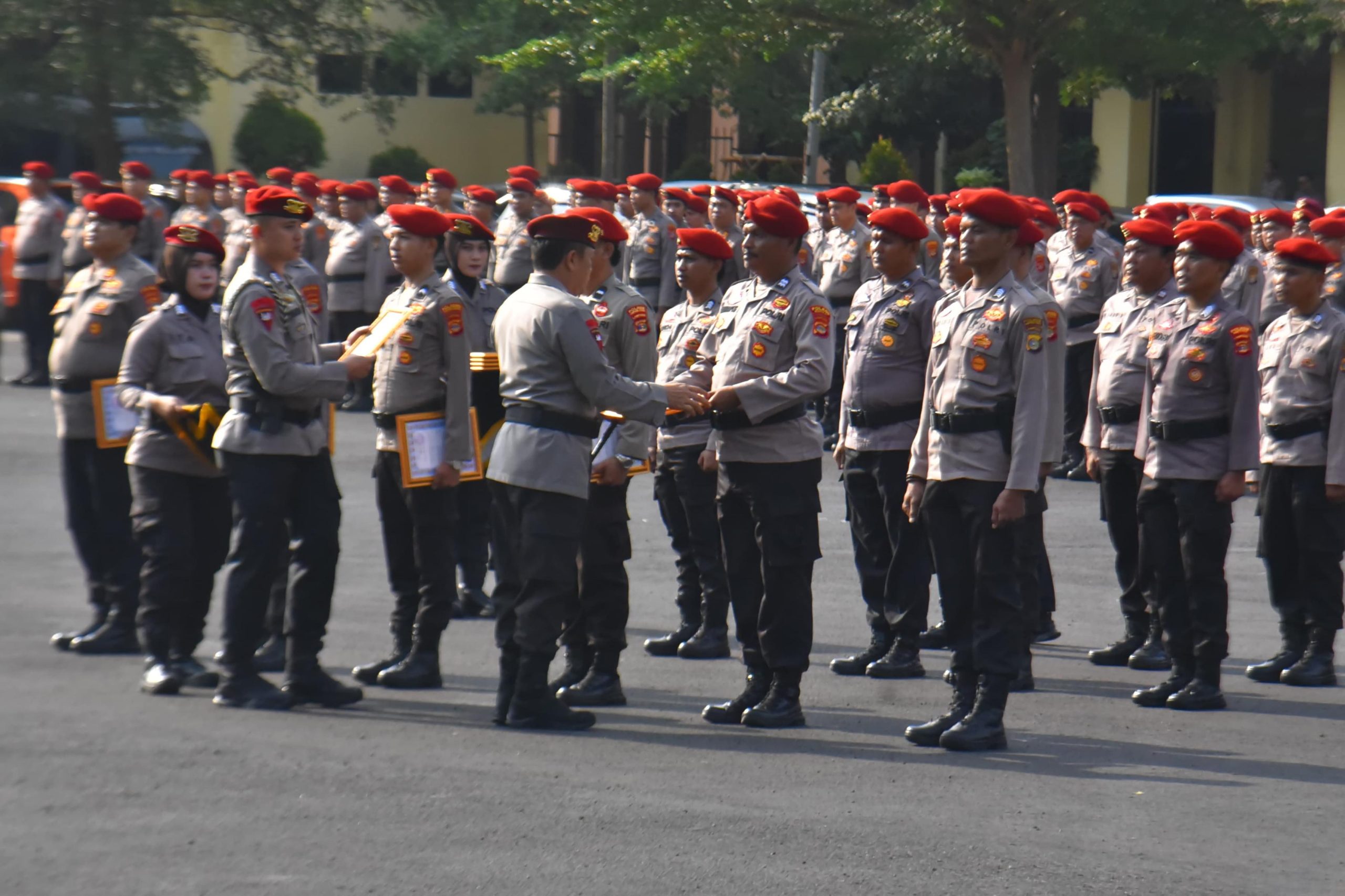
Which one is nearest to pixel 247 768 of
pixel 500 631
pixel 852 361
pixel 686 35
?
pixel 500 631

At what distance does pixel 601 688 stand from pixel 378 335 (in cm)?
162

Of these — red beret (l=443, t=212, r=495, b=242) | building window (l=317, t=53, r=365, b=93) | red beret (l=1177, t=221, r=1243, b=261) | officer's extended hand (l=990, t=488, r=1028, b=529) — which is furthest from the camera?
building window (l=317, t=53, r=365, b=93)

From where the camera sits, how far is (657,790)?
613 centimetres

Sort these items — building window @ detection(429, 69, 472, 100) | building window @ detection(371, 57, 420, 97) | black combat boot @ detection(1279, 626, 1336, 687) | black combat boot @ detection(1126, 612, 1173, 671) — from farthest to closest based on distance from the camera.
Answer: building window @ detection(429, 69, 472, 100)
building window @ detection(371, 57, 420, 97)
black combat boot @ detection(1126, 612, 1173, 671)
black combat boot @ detection(1279, 626, 1336, 687)

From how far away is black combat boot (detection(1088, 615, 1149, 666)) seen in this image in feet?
27.5

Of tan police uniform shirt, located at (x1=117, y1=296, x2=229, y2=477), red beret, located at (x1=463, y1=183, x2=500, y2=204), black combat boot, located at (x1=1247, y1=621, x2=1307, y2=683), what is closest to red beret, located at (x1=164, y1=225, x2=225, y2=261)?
tan police uniform shirt, located at (x1=117, y1=296, x2=229, y2=477)

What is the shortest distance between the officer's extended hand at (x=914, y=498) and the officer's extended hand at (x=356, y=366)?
6.88 feet

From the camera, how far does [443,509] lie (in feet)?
25.5

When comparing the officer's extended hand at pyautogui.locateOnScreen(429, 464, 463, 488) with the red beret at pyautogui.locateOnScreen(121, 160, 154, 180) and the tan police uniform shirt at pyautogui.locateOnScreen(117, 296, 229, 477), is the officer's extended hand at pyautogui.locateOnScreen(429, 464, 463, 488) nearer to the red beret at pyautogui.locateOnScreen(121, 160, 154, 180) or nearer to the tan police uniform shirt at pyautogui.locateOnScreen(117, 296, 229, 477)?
the tan police uniform shirt at pyautogui.locateOnScreen(117, 296, 229, 477)

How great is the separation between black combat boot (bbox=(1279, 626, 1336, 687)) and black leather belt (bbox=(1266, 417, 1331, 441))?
2.71 ft

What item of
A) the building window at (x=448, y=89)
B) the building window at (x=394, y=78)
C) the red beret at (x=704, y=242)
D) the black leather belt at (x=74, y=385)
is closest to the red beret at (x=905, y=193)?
the red beret at (x=704, y=242)

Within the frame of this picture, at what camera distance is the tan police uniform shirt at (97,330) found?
8305 millimetres

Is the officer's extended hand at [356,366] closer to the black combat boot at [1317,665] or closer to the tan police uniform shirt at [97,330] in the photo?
the tan police uniform shirt at [97,330]

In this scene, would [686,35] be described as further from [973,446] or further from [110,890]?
[110,890]
